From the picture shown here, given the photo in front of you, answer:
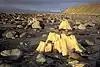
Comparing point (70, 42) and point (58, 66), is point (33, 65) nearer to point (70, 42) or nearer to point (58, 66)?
point (58, 66)

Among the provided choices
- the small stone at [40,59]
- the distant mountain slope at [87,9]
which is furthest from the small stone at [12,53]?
the distant mountain slope at [87,9]

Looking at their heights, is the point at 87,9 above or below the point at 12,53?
below

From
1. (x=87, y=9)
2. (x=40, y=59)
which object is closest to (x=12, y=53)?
(x=40, y=59)

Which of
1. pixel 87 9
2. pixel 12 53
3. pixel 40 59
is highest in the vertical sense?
pixel 12 53

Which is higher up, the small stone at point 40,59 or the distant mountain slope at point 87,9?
the small stone at point 40,59

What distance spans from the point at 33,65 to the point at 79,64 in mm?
3127

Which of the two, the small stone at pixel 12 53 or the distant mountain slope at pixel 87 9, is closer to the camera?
the small stone at pixel 12 53

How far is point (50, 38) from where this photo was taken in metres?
26.0

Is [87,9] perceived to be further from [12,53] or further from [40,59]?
[40,59]

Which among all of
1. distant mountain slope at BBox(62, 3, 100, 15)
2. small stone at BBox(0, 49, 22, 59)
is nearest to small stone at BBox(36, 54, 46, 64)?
small stone at BBox(0, 49, 22, 59)

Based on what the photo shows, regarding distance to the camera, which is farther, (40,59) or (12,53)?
(12,53)

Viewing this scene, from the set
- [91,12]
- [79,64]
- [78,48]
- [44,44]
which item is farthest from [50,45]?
[91,12]

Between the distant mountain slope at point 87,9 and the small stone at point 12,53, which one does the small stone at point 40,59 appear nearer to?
the small stone at point 12,53

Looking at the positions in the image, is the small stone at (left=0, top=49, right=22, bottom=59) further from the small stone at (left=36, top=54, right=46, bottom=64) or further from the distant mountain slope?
the distant mountain slope
